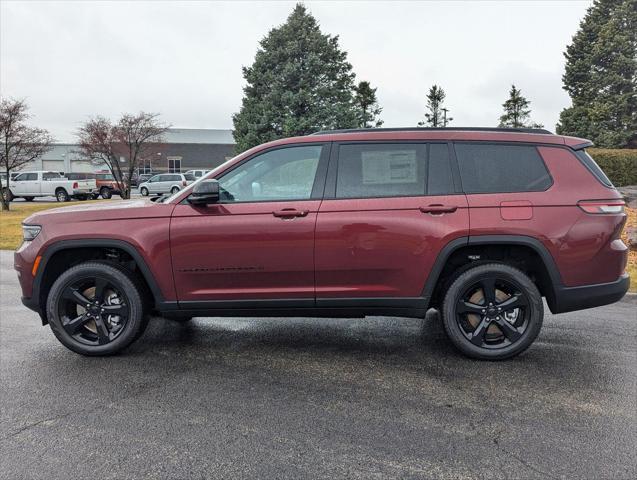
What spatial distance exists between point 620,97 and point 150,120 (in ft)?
92.5

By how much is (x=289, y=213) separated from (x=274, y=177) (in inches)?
15.5

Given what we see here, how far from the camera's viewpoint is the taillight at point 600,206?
391 cm

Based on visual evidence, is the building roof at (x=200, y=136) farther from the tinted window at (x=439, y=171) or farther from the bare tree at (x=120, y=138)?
the tinted window at (x=439, y=171)

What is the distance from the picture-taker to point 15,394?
11.3 ft

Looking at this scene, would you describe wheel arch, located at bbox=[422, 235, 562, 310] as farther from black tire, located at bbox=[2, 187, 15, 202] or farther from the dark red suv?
black tire, located at bbox=[2, 187, 15, 202]

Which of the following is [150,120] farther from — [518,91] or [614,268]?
[518,91]

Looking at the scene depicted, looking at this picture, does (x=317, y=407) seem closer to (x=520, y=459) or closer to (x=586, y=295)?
(x=520, y=459)

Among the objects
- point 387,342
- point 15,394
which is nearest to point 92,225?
point 15,394

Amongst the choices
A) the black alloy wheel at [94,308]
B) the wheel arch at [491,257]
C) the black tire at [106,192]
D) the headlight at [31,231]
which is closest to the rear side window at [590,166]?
the wheel arch at [491,257]

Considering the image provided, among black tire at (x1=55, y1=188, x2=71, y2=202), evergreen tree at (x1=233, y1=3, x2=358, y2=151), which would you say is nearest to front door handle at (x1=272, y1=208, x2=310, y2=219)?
Result: evergreen tree at (x1=233, y1=3, x2=358, y2=151)

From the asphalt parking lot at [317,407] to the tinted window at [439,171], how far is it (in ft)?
4.67

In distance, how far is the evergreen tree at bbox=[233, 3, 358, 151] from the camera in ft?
65.6

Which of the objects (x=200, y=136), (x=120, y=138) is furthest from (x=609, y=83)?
(x=200, y=136)

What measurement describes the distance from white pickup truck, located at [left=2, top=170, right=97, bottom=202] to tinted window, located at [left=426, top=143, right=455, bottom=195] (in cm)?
2997
